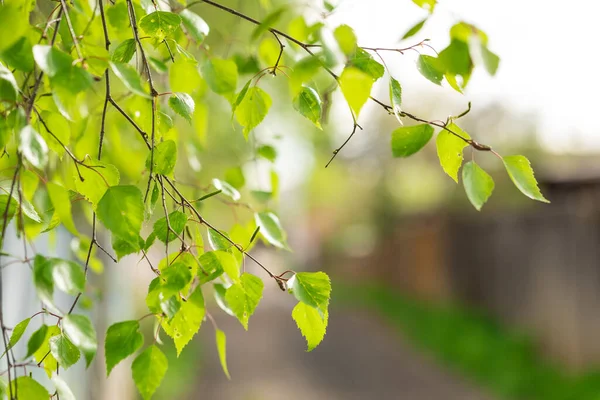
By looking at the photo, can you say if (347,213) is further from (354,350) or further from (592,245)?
(592,245)

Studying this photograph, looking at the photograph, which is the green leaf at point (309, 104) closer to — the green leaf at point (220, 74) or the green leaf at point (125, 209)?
the green leaf at point (220, 74)

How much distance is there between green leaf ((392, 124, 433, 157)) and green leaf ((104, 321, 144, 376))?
1.48 ft

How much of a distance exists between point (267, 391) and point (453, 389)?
1.79 metres

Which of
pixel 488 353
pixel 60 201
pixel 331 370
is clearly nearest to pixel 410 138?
pixel 60 201

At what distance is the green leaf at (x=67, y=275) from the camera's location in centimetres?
72

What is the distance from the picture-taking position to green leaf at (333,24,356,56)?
70 centimetres

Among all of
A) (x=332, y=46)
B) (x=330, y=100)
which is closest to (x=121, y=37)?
(x=330, y=100)

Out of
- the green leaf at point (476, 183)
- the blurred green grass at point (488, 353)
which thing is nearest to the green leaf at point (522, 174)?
the green leaf at point (476, 183)

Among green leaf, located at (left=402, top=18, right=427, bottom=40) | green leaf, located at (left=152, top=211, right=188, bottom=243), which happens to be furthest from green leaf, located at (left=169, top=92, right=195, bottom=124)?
green leaf, located at (left=402, top=18, right=427, bottom=40)

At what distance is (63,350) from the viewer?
0.87m

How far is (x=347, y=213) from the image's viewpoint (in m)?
25.9

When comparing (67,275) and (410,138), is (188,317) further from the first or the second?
(410,138)

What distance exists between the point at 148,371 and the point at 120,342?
0.21 feet

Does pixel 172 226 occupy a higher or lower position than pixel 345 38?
lower
